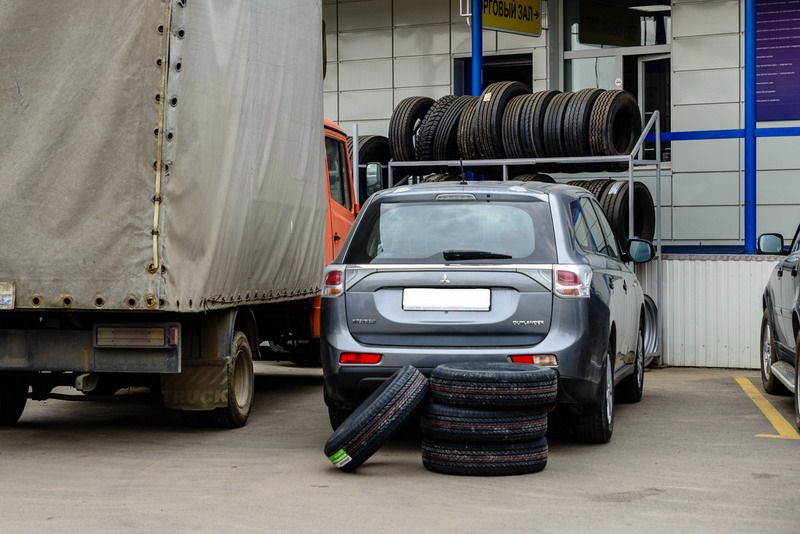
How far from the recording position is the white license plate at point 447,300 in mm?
7875

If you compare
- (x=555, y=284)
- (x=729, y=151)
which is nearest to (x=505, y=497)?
(x=555, y=284)

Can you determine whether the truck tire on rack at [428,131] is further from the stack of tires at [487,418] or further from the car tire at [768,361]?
the stack of tires at [487,418]

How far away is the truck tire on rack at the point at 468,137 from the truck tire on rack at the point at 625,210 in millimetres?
1653

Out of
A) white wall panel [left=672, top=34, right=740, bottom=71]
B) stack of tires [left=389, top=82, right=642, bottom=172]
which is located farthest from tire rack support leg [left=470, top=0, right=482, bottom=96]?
white wall panel [left=672, top=34, right=740, bottom=71]

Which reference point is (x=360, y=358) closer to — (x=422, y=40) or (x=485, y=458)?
(x=485, y=458)

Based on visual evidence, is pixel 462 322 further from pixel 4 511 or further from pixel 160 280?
pixel 4 511

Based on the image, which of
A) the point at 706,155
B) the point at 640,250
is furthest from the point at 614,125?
the point at 640,250

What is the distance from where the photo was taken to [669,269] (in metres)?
14.5

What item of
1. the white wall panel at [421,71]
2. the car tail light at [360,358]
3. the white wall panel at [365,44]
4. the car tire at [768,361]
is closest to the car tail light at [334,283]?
the car tail light at [360,358]

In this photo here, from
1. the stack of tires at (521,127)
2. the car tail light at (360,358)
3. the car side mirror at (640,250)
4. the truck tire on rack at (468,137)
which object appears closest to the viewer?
the car tail light at (360,358)

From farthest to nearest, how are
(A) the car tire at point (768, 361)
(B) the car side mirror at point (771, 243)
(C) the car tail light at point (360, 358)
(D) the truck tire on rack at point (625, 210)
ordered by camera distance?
(D) the truck tire on rack at point (625, 210), (A) the car tire at point (768, 361), (B) the car side mirror at point (771, 243), (C) the car tail light at point (360, 358)

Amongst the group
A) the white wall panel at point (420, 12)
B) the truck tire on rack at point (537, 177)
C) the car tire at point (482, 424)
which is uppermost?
the white wall panel at point (420, 12)

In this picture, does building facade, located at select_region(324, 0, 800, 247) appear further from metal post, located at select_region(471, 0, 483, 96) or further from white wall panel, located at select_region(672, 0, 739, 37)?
metal post, located at select_region(471, 0, 483, 96)

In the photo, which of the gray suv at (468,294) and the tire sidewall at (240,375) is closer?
the gray suv at (468,294)
